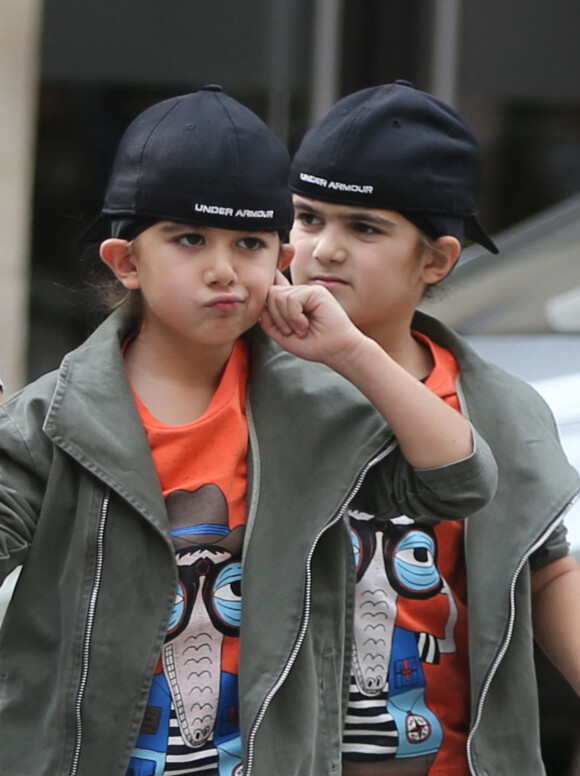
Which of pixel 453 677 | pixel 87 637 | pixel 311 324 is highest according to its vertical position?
pixel 311 324

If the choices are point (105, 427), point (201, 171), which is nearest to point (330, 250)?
point (201, 171)

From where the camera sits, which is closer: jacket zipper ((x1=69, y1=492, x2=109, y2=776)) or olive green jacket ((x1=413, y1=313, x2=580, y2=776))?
jacket zipper ((x1=69, y1=492, x2=109, y2=776))

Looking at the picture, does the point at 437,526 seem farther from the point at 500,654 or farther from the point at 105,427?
the point at 105,427

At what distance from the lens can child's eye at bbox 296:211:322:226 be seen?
2.42 meters

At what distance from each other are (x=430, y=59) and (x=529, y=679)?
206 inches

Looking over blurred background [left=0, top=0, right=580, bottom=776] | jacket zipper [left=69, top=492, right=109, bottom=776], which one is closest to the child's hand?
jacket zipper [left=69, top=492, right=109, bottom=776]

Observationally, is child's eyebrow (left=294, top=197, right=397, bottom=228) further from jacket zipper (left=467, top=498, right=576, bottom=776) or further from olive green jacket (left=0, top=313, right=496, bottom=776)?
jacket zipper (left=467, top=498, right=576, bottom=776)

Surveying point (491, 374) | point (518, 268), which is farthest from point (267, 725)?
point (518, 268)

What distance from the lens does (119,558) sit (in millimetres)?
1951

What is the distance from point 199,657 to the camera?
6.63ft

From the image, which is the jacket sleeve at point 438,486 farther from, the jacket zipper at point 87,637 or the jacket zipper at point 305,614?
the jacket zipper at point 87,637

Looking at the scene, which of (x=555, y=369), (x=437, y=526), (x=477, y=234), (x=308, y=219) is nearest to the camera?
(x=437, y=526)

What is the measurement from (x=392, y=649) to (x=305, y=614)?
0.30 metres

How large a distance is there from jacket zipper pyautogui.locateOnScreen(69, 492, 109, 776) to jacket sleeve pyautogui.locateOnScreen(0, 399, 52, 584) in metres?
0.09
